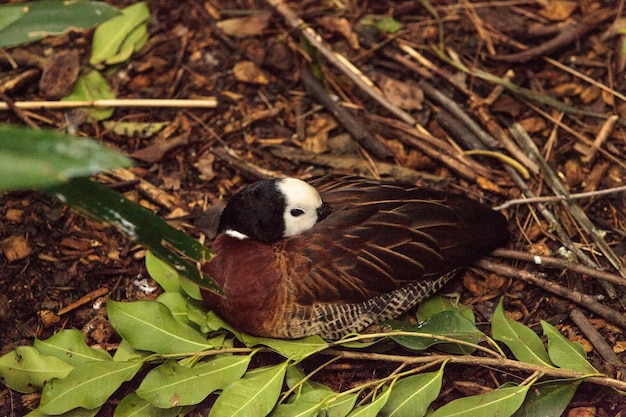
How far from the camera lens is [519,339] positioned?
8.61 feet

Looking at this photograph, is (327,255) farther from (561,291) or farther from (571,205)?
(571,205)

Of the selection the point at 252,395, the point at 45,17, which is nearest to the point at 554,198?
the point at 252,395

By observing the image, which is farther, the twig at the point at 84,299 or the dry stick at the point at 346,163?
the dry stick at the point at 346,163

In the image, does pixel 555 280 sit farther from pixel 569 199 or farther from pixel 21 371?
pixel 21 371

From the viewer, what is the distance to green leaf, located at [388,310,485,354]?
2582mm

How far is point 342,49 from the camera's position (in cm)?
370

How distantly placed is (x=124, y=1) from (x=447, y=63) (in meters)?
1.67

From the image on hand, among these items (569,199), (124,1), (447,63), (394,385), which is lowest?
(394,385)

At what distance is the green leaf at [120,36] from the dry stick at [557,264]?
202 centimetres

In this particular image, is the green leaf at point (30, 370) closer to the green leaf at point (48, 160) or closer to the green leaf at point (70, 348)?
the green leaf at point (70, 348)

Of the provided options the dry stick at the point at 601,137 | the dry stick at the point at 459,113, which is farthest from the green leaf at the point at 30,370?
the dry stick at the point at 601,137

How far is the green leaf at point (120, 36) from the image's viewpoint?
359cm

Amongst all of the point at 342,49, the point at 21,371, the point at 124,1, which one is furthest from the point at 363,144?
the point at 21,371

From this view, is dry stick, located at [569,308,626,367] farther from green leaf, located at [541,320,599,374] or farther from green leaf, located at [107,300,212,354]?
green leaf, located at [107,300,212,354]
